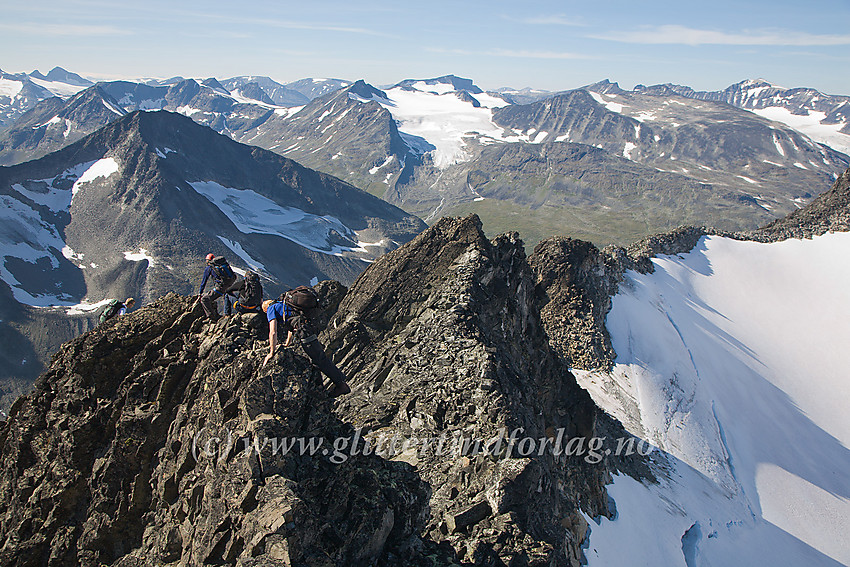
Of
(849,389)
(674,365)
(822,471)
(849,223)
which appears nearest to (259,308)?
(674,365)

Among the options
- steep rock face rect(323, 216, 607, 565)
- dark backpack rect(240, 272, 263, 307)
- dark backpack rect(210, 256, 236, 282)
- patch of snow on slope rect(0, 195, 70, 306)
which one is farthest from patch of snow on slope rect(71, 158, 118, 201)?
dark backpack rect(240, 272, 263, 307)

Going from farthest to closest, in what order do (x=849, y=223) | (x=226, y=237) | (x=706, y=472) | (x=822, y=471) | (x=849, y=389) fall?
(x=226, y=237) < (x=849, y=223) < (x=849, y=389) < (x=822, y=471) < (x=706, y=472)

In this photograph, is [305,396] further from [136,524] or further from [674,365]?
[674,365]

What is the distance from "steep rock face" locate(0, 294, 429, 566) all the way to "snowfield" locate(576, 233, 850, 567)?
14689 mm

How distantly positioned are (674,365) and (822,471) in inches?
598

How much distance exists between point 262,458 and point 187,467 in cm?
270

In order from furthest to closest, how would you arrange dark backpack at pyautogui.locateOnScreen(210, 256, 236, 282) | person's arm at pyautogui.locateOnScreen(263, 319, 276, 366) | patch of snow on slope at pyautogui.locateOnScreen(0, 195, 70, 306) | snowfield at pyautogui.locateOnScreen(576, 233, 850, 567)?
patch of snow on slope at pyautogui.locateOnScreen(0, 195, 70, 306), snowfield at pyautogui.locateOnScreen(576, 233, 850, 567), dark backpack at pyautogui.locateOnScreen(210, 256, 236, 282), person's arm at pyautogui.locateOnScreen(263, 319, 276, 366)

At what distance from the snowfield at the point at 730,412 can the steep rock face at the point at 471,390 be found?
17.7 ft

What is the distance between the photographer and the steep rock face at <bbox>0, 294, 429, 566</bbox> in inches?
401

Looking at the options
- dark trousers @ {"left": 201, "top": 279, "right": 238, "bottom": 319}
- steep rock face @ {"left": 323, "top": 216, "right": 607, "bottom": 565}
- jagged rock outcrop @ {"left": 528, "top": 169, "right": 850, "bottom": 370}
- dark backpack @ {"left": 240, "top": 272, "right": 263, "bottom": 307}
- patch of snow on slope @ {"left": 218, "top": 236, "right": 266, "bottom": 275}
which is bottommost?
patch of snow on slope @ {"left": 218, "top": 236, "right": 266, "bottom": 275}

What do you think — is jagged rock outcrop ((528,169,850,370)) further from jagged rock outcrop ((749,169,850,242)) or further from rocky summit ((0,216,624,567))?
jagged rock outcrop ((749,169,850,242))

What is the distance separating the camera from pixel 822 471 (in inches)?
1762

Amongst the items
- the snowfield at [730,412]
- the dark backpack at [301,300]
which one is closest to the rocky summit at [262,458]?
the dark backpack at [301,300]

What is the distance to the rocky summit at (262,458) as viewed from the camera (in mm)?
10586
